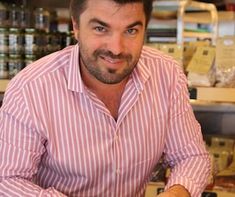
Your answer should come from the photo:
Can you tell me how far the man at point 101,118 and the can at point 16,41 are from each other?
0.54 meters

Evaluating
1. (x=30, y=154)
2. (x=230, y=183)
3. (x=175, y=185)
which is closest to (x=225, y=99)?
(x=230, y=183)

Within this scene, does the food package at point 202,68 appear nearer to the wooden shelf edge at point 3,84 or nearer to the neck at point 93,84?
the neck at point 93,84

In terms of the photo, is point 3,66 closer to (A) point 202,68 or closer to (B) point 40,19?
(B) point 40,19

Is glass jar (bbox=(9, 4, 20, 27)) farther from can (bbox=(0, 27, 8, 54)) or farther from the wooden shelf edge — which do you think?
the wooden shelf edge

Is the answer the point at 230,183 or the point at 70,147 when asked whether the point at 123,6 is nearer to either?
the point at 70,147

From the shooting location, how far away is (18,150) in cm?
121

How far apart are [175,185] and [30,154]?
15.3 inches

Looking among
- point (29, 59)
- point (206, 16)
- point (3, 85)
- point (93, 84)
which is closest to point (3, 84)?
point (3, 85)

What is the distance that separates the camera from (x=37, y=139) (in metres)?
1.24

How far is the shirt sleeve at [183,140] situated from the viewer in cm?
136

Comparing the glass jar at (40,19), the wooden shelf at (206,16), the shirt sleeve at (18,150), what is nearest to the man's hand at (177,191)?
the shirt sleeve at (18,150)

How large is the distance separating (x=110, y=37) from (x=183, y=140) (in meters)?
0.41

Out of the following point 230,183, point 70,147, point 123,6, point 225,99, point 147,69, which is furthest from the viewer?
point 230,183

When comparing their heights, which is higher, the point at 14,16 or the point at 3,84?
the point at 14,16
